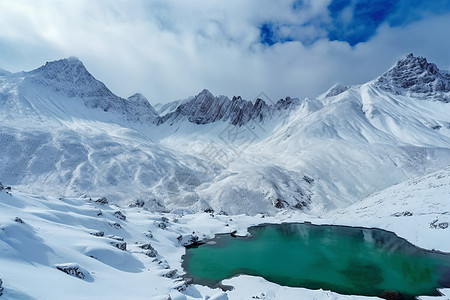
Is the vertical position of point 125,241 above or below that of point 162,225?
below

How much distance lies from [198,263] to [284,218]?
140 ft

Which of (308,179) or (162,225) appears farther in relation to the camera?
(308,179)

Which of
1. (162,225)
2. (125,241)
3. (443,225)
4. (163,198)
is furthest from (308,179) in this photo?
(125,241)

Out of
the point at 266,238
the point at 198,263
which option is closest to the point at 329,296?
the point at 198,263

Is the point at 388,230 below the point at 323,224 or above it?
below

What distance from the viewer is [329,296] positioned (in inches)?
1174

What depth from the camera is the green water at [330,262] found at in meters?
36.1

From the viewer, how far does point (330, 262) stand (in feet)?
148

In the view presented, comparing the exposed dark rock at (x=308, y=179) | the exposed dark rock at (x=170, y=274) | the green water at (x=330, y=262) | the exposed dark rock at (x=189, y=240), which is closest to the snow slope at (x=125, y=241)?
the exposed dark rock at (x=170, y=274)

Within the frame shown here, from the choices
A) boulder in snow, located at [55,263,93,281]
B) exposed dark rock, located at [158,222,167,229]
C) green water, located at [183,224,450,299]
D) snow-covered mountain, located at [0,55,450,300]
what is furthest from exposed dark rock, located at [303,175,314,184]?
boulder in snow, located at [55,263,93,281]

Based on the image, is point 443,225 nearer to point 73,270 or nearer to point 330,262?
point 330,262

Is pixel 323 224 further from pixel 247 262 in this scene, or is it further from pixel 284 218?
pixel 247 262

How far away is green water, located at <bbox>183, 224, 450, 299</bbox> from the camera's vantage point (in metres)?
36.1

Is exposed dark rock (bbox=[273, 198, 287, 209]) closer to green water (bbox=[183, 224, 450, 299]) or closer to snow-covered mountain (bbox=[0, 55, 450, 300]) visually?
snow-covered mountain (bbox=[0, 55, 450, 300])
